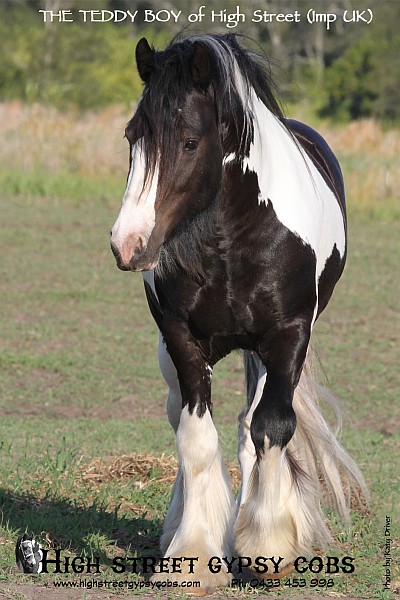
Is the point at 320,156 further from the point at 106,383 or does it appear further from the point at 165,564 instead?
the point at 106,383

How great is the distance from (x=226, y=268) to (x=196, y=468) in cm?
77

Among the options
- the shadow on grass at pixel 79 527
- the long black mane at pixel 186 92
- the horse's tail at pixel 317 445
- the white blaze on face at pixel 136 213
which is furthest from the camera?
the horse's tail at pixel 317 445

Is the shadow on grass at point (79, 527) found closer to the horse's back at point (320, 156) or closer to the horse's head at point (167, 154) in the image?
the horse's head at point (167, 154)

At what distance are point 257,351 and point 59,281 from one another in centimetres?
756

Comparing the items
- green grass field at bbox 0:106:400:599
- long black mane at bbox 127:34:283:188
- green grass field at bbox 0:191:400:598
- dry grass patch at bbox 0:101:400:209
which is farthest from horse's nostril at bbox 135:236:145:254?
dry grass patch at bbox 0:101:400:209

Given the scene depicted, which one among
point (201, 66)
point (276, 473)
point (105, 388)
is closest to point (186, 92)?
point (201, 66)

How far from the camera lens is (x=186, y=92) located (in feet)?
11.4

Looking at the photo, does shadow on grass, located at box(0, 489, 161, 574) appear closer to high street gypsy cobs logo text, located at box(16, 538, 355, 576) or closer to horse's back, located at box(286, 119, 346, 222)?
high street gypsy cobs logo text, located at box(16, 538, 355, 576)

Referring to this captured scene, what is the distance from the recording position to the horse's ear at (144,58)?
3.56 m

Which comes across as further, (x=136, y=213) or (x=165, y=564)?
(x=165, y=564)

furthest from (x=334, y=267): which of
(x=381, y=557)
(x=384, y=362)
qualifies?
(x=384, y=362)

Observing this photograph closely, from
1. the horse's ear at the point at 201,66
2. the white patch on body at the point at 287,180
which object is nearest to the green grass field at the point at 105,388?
the white patch on body at the point at 287,180

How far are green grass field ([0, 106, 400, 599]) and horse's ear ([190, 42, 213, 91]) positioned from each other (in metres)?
0.61

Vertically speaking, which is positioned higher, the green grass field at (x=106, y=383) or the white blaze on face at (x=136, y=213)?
the white blaze on face at (x=136, y=213)
